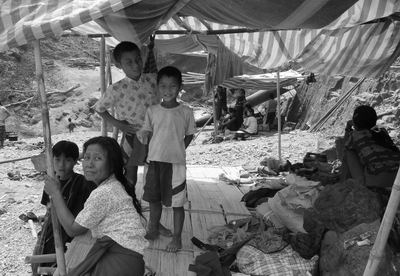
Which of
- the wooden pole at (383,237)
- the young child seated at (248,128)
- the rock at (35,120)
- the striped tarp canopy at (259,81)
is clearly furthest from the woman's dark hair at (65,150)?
the rock at (35,120)

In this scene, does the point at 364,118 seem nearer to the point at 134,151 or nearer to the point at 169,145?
the point at 169,145

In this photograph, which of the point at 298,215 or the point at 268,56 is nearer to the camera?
the point at 298,215

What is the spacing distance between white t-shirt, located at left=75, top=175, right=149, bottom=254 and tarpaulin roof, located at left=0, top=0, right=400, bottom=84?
0.86m

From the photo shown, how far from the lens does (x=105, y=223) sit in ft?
7.31

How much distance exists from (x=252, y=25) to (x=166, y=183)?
1.64 m

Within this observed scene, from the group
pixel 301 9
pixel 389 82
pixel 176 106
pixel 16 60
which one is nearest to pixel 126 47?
pixel 176 106

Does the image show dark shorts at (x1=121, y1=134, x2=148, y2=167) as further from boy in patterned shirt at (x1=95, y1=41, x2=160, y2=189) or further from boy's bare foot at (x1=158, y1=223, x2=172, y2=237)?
boy's bare foot at (x1=158, y1=223, x2=172, y2=237)

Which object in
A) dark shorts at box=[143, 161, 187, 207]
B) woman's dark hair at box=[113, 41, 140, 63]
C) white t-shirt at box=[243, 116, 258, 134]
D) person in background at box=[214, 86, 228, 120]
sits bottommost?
white t-shirt at box=[243, 116, 258, 134]

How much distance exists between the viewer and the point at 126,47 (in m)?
3.60

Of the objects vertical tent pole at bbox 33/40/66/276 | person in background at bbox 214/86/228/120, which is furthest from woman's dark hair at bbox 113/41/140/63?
person in background at bbox 214/86/228/120

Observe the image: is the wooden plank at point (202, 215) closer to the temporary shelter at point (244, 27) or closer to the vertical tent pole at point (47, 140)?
the vertical tent pole at point (47, 140)

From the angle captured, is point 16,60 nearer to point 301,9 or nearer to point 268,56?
point 268,56

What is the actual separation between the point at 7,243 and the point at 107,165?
3.80 m

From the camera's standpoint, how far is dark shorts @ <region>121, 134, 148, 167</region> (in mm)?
3648
